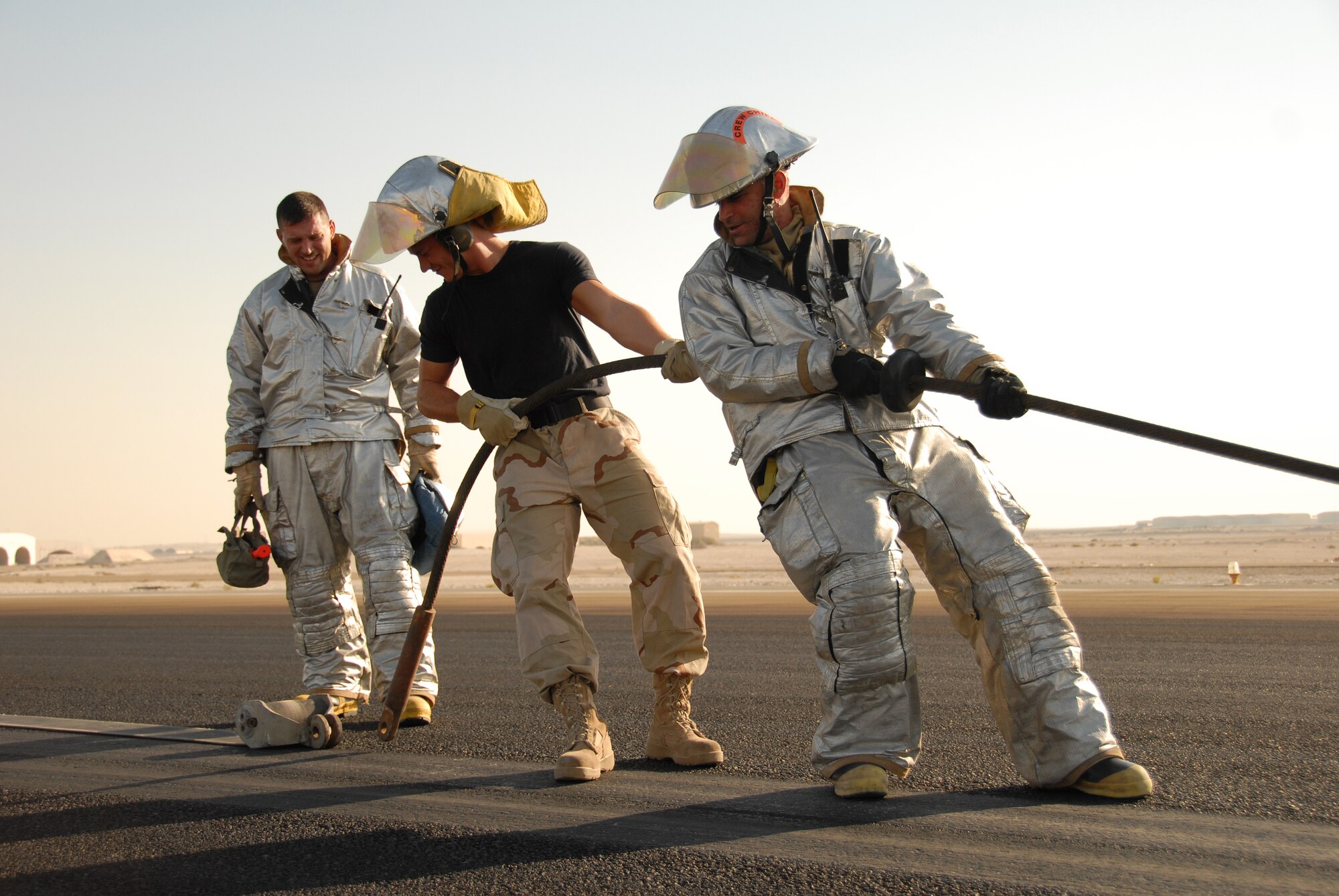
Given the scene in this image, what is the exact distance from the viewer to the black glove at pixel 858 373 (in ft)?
12.0

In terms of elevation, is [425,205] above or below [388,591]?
above

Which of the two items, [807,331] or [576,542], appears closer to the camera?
[807,331]

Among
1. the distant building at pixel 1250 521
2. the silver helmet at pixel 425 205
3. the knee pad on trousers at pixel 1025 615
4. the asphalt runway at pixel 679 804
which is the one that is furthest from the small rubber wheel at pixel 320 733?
the distant building at pixel 1250 521

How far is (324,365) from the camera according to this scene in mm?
5855

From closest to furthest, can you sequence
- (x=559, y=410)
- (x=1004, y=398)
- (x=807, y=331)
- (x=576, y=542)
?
(x=1004, y=398) < (x=807, y=331) < (x=576, y=542) < (x=559, y=410)

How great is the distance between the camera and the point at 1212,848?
2.87 m

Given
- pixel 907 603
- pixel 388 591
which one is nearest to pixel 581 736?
pixel 907 603

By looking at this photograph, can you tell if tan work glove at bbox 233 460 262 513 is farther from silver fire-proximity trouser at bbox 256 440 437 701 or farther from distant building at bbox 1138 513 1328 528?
distant building at bbox 1138 513 1328 528

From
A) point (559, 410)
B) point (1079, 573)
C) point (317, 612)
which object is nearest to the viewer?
point (559, 410)

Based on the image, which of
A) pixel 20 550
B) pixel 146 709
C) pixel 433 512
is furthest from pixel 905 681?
pixel 20 550

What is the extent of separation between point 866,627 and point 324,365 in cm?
342

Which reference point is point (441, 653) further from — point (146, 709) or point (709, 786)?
point (709, 786)

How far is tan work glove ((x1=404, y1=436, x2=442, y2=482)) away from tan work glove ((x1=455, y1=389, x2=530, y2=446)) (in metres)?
1.32

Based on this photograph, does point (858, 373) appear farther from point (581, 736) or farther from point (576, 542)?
point (581, 736)
